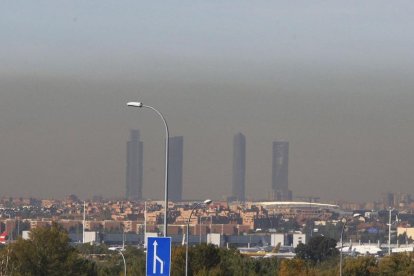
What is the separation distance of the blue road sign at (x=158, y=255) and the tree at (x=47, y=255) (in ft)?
121

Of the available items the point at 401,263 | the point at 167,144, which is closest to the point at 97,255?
the point at 401,263

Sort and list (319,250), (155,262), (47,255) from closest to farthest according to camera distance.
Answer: (155,262) → (47,255) → (319,250)

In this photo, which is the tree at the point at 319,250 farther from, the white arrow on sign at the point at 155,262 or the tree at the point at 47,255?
the white arrow on sign at the point at 155,262

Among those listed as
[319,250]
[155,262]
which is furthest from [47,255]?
[319,250]

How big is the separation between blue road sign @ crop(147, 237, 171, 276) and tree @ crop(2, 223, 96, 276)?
37.0 m

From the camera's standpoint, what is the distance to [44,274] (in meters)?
69.1

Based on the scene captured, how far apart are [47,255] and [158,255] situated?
126 ft

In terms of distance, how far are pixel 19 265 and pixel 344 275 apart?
17199mm

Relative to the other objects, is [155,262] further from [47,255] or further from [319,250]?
[319,250]

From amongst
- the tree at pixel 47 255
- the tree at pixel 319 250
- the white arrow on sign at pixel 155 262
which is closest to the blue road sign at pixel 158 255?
the white arrow on sign at pixel 155 262

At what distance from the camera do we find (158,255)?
105 feet

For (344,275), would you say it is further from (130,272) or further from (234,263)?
(130,272)

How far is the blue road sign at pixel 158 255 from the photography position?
3172cm

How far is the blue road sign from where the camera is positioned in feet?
104
